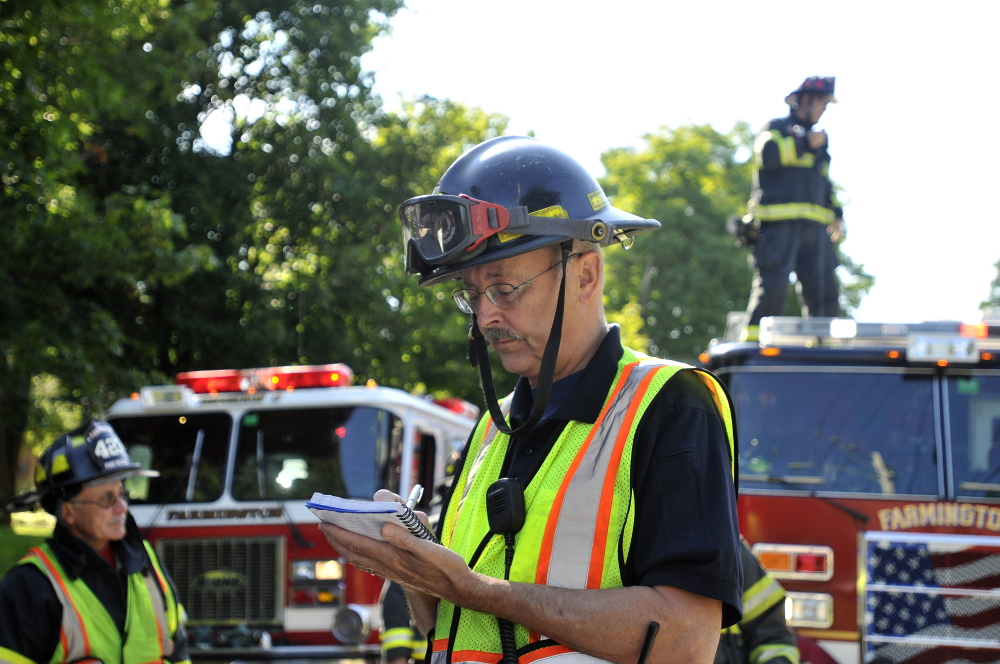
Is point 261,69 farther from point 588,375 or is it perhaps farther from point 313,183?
point 588,375

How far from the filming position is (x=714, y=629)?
197 centimetres

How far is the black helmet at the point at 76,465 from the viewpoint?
4531mm

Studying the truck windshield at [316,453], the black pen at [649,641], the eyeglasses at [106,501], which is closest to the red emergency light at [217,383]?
the truck windshield at [316,453]

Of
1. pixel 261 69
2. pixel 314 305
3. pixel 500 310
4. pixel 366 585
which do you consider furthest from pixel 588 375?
pixel 261 69

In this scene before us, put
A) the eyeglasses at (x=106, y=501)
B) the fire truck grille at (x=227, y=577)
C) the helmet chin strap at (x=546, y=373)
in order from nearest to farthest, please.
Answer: the helmet chin strap at (x=546, y=373)
the eyeglasses at (x=106, y=501)
the fire truck grille at (x=227, y=577)

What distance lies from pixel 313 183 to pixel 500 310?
54.4 ft

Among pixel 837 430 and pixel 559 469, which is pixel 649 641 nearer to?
pixel 559 469

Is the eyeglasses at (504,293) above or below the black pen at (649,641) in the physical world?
above

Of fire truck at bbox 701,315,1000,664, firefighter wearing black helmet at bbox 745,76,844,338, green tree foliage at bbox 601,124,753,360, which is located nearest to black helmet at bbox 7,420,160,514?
fire truck at bbox 701,315,1000,664

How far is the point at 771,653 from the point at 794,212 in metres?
4.23

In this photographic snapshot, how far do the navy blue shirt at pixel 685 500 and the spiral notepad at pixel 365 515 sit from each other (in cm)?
42

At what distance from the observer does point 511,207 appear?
2.36 meters

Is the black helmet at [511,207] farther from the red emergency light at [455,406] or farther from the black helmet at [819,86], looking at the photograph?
the red emergency light at [455,406]

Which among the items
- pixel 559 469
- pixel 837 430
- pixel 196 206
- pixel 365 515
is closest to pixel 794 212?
pixel 837 430
